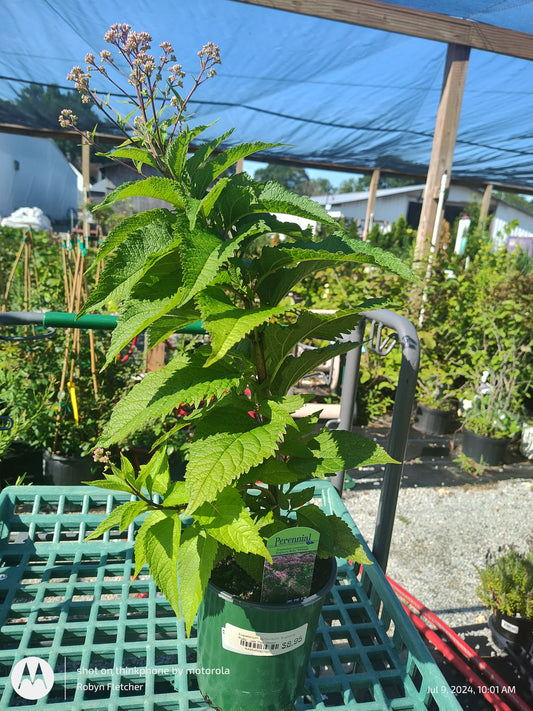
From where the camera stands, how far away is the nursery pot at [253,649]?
0.87m

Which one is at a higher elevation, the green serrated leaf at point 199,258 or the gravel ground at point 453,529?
the green serrated leaf at point 199,258

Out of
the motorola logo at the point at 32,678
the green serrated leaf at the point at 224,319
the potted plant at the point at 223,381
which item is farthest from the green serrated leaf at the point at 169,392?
the motorola logo at the point at 32,678

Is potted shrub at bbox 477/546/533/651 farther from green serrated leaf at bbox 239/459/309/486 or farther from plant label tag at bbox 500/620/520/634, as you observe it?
green serrated leaf at bbox 239/459/309/486

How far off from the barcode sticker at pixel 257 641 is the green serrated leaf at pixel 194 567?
0.36ft

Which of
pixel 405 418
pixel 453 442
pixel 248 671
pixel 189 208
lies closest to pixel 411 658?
pixel 248 671

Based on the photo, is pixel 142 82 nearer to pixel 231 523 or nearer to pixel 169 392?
pixel 169 392

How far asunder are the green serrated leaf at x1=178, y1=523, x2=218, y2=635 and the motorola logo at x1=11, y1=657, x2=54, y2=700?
35 centimetres

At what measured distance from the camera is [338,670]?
3.46 feet

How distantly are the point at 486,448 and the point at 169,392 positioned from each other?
13.0 feet

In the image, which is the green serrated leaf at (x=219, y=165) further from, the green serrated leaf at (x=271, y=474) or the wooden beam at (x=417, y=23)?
the wooden beam at (x=417, y=23)

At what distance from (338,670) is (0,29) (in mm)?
5358

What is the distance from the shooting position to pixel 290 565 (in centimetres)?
87

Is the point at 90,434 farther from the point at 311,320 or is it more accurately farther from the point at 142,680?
the point at 311,320

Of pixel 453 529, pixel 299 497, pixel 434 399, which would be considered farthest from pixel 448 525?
pixel 299 497
